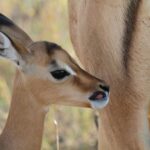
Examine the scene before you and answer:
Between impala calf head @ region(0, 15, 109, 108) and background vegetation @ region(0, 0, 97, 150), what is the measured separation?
87.9 inches

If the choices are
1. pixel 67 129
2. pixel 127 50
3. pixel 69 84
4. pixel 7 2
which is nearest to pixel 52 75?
pixel 69 84

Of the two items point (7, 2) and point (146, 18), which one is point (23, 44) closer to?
point (146, 18)

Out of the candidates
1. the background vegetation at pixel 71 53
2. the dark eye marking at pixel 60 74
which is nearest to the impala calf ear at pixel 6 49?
the dark eye marking at pixel 60 74

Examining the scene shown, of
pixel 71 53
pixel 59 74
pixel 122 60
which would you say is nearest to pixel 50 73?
pixel 59 74

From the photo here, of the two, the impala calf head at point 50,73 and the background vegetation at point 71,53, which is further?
the background vegetation at point 71,53

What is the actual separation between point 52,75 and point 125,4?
42cm

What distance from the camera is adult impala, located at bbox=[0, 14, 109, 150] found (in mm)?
3488

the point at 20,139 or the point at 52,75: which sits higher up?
the point at 52,75

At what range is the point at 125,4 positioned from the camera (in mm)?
3521

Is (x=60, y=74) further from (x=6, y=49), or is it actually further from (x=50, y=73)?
(x=6, y=49)

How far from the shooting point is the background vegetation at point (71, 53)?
Answer: 6473mm

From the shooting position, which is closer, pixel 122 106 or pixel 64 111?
pixel 122 106

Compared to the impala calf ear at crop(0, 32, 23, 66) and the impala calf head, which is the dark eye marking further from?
the impala calf ear at crop(0, 32, 23, 66)

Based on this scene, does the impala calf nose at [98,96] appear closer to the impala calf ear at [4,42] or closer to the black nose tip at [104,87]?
the black nose tip at [104,87]
